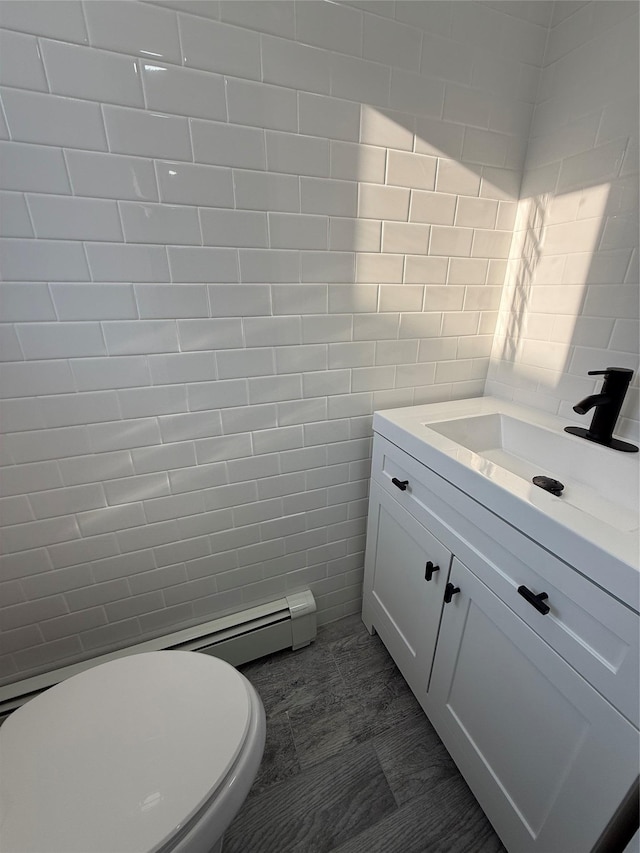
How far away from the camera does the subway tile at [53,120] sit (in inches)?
27.6

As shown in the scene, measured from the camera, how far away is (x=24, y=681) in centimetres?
106

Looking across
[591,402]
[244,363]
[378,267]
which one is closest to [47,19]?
[244,363]

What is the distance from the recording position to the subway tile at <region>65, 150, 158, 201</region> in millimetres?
762

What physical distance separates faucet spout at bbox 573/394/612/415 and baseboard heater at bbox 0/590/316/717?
1068mm

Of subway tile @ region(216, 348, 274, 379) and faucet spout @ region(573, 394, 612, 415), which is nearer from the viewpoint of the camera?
faucet spout @ region(573, 394, 612, 415)

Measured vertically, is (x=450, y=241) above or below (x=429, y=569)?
above

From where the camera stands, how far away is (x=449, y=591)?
91 cm

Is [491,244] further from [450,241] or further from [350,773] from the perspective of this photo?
[350,773]

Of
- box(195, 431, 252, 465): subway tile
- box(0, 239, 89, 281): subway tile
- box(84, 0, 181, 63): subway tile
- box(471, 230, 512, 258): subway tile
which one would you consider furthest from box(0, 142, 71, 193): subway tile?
box(471, 230, 512, 258): subway tile

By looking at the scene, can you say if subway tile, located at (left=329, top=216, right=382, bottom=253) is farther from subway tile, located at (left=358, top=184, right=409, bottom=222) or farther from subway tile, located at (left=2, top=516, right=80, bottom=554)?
subway tile, located at (left=2, top=516, right=80, bottom=554)

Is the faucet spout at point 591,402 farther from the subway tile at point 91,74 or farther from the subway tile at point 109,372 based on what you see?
the subway tile at point 91,74

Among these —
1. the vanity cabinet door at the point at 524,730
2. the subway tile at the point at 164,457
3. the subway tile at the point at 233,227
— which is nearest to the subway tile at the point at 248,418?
the subway tile at the point at 164,457

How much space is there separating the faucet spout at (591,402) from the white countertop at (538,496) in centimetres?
12

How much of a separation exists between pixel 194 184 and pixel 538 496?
1.03 metres
